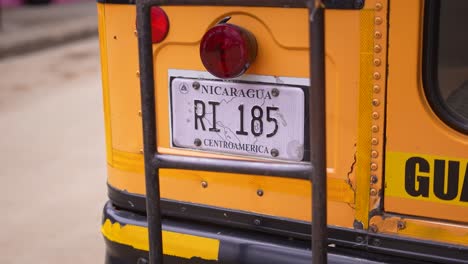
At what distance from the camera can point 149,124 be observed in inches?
70.4

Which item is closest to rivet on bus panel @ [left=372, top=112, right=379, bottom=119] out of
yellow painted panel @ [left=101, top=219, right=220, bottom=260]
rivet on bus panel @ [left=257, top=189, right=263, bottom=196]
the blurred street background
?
rivet on bus panel @ [left=257, top=189, right=263, bottom=196]

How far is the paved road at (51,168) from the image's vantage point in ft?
14.2

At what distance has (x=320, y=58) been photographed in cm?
156

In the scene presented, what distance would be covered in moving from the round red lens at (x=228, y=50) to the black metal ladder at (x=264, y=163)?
341 millimetres

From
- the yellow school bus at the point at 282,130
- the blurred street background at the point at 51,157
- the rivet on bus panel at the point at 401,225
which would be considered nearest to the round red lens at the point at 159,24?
the yellow school bus at the point at 282,130

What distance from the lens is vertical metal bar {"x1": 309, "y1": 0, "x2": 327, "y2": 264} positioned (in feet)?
5.09

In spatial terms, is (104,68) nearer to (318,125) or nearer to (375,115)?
(375,115)

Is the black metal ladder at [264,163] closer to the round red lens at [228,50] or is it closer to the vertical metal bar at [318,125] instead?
the vertical metal bar at [318,125]

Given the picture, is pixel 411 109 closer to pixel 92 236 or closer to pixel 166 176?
pixel 166 176

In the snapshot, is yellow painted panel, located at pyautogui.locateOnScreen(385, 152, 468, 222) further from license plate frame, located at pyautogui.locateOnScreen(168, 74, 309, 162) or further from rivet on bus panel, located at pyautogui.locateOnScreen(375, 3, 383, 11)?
rivet on bus panel, located at pyautogui.locateOnScreen(375, 3, 383, 11)

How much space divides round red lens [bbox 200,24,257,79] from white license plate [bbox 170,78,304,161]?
6 cm

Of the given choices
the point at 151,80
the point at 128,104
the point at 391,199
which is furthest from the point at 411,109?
the point at 128,104

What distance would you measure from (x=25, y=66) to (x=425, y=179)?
968cm

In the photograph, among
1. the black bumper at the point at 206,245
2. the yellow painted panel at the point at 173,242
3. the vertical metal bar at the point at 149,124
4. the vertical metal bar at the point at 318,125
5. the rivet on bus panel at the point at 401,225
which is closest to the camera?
the vertical metal bar at the point at 318,125
